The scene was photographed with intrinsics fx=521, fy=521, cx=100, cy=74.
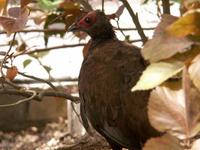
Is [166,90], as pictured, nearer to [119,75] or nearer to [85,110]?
[119,75]

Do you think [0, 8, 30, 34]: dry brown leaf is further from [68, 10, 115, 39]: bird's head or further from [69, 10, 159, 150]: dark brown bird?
[68, 10, 115, 39]: bird's head

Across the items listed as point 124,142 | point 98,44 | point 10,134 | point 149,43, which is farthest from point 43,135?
point 149,43

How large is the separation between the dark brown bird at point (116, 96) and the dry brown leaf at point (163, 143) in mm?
1198

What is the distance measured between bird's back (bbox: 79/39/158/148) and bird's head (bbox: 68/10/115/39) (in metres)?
Answer: 0.23

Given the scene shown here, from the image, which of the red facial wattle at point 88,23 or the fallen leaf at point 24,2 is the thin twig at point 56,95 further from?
the fallen leaf at point 24,2

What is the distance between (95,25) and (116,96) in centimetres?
69

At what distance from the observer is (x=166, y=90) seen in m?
0.61

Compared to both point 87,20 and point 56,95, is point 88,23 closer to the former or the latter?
point 87,20

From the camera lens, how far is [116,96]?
2.01m

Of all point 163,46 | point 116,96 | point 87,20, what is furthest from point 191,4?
point 87,20

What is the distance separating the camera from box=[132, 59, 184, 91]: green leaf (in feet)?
1.98

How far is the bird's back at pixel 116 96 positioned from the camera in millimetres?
1911

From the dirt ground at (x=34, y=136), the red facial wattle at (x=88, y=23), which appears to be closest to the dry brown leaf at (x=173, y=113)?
the red facial wattle at (x=88, y=23)

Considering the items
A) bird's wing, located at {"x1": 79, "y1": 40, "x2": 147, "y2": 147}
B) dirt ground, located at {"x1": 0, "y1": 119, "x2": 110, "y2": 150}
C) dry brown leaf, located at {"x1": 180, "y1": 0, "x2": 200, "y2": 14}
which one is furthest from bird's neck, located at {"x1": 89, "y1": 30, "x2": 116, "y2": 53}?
dry brown leaf, located at {"x1": 180, "y1": 0, "x2": 200, "y2": 14}
